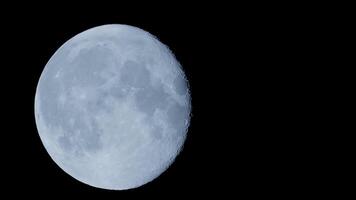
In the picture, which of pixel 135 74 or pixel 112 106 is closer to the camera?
pixel 112 106

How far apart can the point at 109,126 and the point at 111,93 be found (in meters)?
0.38

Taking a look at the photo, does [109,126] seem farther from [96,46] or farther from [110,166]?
[96,46]

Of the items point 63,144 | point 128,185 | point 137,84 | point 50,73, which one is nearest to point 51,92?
point 50,73

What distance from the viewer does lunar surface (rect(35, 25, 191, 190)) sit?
522 centimetres

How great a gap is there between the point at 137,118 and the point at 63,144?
103cm

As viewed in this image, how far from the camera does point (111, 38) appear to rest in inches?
220

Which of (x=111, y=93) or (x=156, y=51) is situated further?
(x=156, y=51)

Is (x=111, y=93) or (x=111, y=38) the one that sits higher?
(x=111, y=38)

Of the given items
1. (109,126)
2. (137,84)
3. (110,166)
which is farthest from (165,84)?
(110,166)

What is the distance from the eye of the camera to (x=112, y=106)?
5195 mm

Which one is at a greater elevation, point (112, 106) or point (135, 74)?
point (135, 74)

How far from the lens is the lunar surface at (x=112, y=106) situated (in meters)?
5.22

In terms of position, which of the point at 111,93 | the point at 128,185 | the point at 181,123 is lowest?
the point at 128,185

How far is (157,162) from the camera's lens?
564 centimetres
